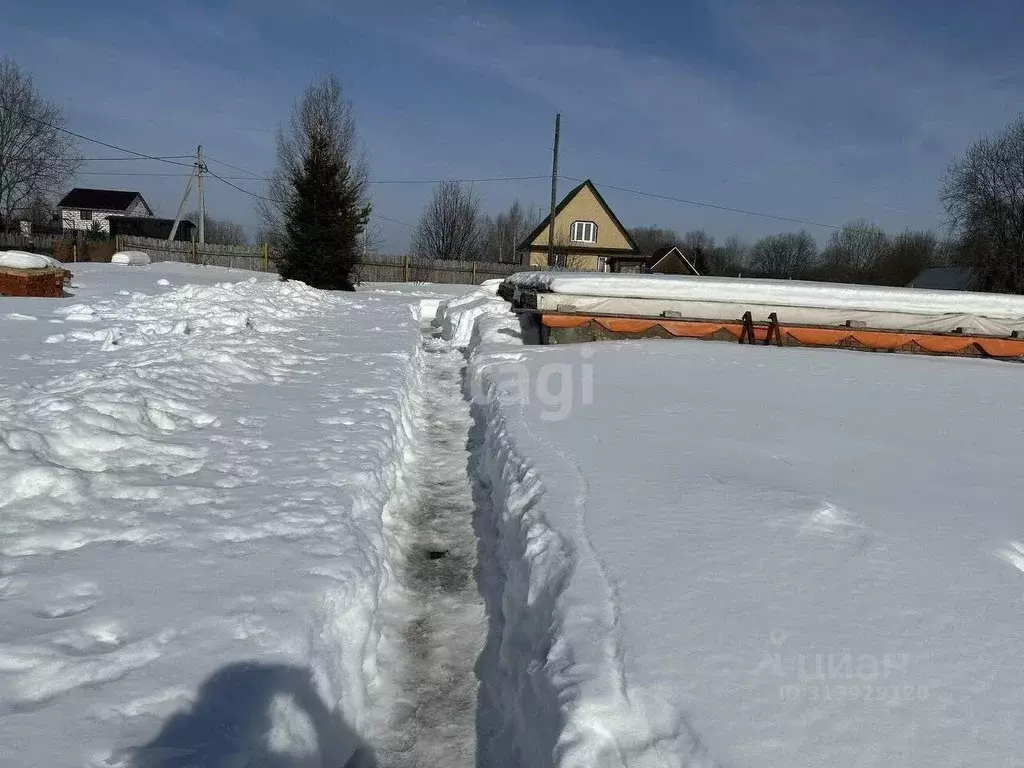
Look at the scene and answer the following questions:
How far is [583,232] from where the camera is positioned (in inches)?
1558

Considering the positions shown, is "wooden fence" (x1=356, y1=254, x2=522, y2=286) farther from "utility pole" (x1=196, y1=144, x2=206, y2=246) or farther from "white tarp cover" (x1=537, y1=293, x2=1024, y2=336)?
"white tarp cover" (x1=537, y1=293, x2=1024, y2=336)

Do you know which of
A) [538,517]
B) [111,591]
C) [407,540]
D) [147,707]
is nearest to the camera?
[147,707]

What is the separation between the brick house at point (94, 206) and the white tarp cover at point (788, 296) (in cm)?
6159

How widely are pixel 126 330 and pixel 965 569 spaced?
8.54 m

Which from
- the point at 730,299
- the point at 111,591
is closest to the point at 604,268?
the point at 730,299

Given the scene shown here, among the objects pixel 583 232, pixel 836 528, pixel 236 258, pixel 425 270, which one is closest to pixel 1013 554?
pixel 836 528

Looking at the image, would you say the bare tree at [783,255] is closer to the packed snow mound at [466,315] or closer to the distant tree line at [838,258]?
the distant tree line at [838,258]

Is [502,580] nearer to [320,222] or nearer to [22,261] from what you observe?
[22,261]

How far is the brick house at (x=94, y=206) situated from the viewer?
2243 inches

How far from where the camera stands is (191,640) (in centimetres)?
213

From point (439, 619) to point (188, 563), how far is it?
1183 millimetres

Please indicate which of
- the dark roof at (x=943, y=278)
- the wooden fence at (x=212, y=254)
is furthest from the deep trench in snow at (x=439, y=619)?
the dark roof at (x=943, y=278)

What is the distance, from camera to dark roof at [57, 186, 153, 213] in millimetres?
57906

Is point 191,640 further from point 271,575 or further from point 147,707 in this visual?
point 271,575
